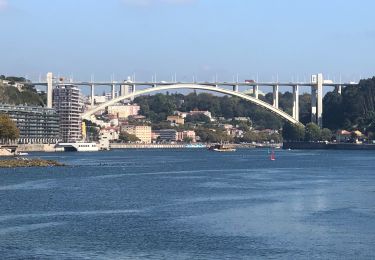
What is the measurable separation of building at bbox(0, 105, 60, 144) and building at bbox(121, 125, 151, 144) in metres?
36.7

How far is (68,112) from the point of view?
9206cm

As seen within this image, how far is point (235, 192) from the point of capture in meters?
28.8

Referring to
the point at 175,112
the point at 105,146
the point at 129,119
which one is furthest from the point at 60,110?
the point at 175,112

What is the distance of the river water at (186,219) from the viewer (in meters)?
16.5

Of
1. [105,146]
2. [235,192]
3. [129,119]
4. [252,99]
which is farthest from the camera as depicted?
[129,119]

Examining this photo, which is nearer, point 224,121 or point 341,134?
point 341,134

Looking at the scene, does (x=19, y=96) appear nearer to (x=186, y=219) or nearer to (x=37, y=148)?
(x=37, y=148)

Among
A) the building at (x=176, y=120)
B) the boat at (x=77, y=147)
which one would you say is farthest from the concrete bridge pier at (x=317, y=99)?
the building at (x=176, y=120)

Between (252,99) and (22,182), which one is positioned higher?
(252,99)

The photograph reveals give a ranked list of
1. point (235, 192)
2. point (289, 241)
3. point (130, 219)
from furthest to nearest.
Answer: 1. point (235, 192)
2. point (130, 219)
3. point (289, 241)

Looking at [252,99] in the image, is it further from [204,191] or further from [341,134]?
[204,191]

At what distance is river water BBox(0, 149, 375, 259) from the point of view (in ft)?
54.2

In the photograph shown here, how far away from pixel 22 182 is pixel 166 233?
50.5ft

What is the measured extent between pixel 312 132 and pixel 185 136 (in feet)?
138
